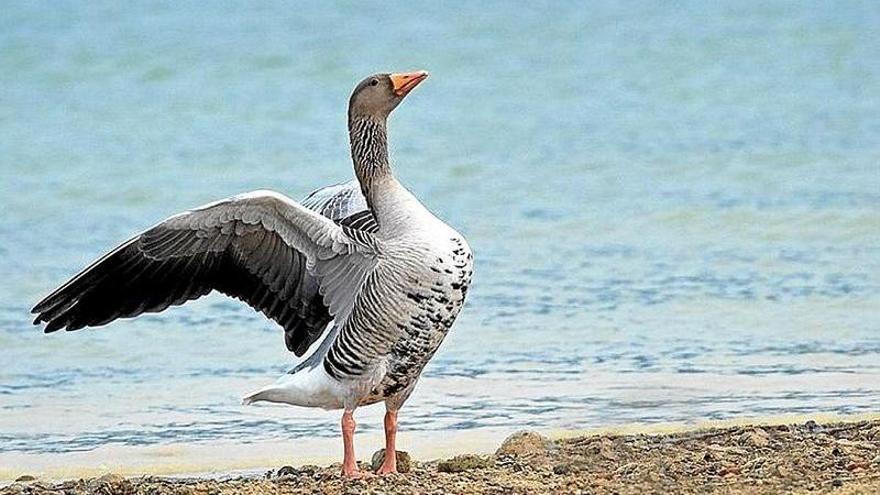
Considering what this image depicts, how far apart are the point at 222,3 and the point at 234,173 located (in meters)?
18.6

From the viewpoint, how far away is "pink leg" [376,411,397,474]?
9008 mm

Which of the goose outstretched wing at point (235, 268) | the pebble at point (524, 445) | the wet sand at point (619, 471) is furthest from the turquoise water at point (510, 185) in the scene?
the goose outstretched wing at point (235, 268)

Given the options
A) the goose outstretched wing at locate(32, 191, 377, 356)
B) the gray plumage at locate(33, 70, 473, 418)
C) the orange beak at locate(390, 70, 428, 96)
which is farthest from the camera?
the orange beak at locate(390, 70, 428, 96)

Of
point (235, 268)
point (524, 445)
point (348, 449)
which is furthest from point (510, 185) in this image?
point (348, 449)

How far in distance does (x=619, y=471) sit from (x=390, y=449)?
1.01 m

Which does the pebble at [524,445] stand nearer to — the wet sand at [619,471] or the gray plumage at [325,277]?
the wet sand at [619,471]

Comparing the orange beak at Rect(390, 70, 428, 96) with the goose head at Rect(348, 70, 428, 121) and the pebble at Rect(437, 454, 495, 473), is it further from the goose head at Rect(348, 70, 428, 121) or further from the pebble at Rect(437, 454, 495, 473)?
the pebble at Rect(437, 454, 495, 473)

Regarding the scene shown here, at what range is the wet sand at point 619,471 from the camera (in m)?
8.41

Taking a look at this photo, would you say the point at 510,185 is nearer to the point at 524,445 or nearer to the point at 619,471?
the point at 524,445

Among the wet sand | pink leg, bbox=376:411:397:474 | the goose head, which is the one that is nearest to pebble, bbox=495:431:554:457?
the wet sand

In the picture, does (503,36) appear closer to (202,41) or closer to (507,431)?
(202,41)

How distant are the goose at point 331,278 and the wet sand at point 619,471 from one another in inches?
13.3

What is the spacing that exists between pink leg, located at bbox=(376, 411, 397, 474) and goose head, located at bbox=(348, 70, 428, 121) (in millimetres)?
1333

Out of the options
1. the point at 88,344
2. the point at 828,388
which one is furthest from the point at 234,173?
the point at 828,388
